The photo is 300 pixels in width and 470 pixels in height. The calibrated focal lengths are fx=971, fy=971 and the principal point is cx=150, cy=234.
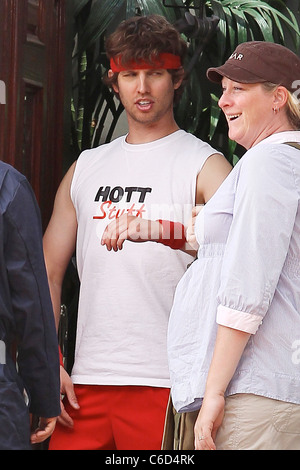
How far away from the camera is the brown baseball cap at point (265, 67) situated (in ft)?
7.22

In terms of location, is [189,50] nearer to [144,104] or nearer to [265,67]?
[144,104]

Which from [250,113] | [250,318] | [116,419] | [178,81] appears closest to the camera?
[250,318]

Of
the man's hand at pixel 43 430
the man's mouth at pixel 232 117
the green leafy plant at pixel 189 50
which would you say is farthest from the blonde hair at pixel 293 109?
the green leafy plant at pixel 189 50

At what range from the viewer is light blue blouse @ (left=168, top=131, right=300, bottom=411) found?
1979 mm

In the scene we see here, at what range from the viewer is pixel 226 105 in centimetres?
230

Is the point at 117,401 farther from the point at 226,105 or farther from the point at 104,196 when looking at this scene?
the point at 226,105

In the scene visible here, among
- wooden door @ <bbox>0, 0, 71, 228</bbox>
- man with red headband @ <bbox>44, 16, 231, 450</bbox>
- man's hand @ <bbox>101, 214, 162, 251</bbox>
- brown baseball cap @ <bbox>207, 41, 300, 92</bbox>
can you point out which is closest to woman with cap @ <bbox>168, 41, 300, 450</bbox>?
brown baseball cap @ <bbox>207, 41, 300, 92</bbox>

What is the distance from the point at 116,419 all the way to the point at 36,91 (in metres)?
1.09

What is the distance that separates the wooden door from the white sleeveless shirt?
0.29m

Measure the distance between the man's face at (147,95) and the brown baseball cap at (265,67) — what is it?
2.08ft

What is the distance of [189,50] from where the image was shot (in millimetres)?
3248

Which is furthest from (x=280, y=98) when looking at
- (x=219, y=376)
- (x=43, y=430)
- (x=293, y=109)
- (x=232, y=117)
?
(x=43, y=430)

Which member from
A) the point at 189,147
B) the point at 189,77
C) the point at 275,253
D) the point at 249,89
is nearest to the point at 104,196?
the point at 189,147

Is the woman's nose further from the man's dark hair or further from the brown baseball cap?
the man's dark hair
